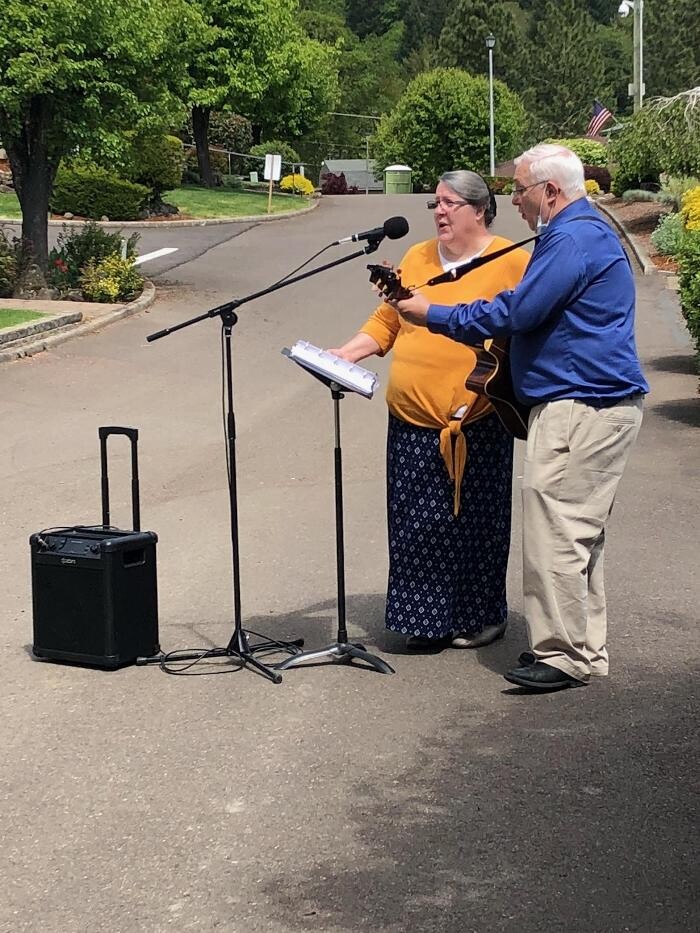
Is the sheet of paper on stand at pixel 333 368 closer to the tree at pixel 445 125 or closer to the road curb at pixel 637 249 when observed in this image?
the road curb at pixel 637 249

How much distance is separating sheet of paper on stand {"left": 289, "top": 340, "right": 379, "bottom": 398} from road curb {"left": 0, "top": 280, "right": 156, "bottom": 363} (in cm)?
1107

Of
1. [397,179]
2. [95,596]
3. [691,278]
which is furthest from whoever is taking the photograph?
[397,179]

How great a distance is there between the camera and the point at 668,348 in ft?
57.3

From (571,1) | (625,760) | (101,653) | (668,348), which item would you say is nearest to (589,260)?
(625,760)

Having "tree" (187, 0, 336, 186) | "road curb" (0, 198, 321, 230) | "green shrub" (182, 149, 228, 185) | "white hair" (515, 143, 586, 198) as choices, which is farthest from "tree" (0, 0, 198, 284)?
"green shrub" (182, 149, 228, 185)

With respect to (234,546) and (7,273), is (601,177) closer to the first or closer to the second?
(7,273)

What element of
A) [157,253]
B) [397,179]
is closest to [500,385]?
[157,253]

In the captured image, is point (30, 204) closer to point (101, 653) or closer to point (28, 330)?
point (28, 330)

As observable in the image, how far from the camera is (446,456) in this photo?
19.5 ft

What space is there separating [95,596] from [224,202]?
3536 centimetres

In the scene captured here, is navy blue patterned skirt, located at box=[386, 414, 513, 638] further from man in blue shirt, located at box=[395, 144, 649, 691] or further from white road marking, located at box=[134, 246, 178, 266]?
white road marking, located at box=[134, 246, 178, 266]

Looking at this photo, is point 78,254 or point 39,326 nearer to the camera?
point 39,326

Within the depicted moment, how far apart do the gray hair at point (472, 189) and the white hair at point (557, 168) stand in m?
0.38

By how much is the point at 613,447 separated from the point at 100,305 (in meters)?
15.4
